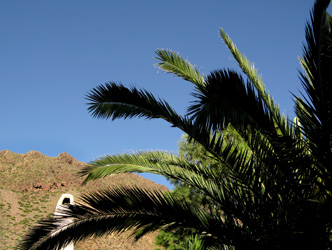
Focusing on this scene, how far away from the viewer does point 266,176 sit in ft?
14.7

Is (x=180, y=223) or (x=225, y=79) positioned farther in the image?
(x=180, y=223)

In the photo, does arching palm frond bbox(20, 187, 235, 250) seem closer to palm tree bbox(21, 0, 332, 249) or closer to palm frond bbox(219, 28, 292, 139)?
palm tree bbox(21, 0, 332, 249)

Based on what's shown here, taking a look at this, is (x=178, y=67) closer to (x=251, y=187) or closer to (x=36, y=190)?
(x=251, y=187)

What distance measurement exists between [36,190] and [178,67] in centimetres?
4331

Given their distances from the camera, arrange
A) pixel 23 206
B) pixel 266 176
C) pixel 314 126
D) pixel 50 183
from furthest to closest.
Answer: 1. pixel 50 183
2. pixel 23 206
3. pixel 266 176
4. pixel 314 126

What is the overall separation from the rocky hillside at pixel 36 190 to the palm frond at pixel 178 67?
76.5ft

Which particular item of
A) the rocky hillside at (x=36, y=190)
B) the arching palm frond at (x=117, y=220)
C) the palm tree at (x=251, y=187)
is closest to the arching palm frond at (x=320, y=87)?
the palm tree at (x=251, y=187)

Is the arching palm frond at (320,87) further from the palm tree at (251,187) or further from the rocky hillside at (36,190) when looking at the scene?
the rocky hillside at (36,190)

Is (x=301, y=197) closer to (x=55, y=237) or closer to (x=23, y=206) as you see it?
(x=55, y=237)

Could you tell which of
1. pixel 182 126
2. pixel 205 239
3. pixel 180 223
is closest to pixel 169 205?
pixel 180 223

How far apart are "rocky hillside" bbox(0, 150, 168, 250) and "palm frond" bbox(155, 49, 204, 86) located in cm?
2331

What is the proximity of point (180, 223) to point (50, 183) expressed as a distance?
4496 cm

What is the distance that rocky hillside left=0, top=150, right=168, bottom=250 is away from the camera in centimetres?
2950

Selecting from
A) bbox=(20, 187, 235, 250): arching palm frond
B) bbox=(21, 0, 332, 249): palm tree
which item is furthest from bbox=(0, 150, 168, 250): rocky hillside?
bbox=(21, 0, 332, 249): palm tree
